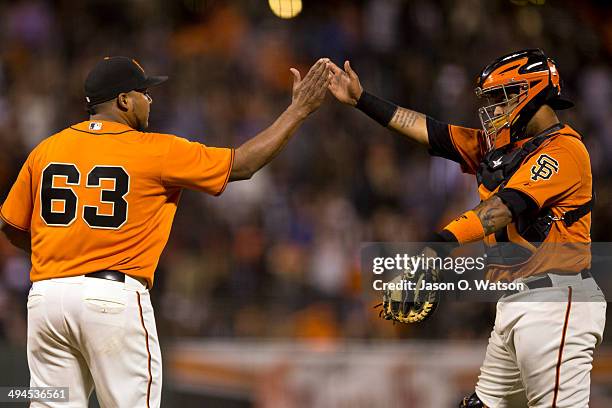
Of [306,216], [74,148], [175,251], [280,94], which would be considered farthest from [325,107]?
[74,148]

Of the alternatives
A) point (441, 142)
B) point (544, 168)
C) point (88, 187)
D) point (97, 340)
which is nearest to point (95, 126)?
point (88, 187)

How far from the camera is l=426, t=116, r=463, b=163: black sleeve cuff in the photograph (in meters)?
4.91

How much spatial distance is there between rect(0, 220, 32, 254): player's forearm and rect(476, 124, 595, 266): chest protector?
220cm

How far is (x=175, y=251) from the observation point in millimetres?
8164

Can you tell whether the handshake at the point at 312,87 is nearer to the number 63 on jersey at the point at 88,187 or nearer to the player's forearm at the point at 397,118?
the player's forearm at the point at 397,118

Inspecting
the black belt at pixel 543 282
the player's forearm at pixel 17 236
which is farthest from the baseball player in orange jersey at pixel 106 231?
the black belt at pixel 543 282

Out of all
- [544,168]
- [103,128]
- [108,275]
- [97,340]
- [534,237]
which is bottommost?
[97,340]

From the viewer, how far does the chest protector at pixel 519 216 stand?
4.20 m

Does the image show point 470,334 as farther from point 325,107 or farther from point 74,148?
point 74,148

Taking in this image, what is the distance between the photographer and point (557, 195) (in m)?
4.12

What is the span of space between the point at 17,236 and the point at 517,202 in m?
2.36

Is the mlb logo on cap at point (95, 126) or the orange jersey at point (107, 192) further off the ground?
the mlb logo on cap at point (95, 126)

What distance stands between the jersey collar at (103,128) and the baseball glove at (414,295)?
1.41 metres

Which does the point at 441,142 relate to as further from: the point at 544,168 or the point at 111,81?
the point at 111,81
